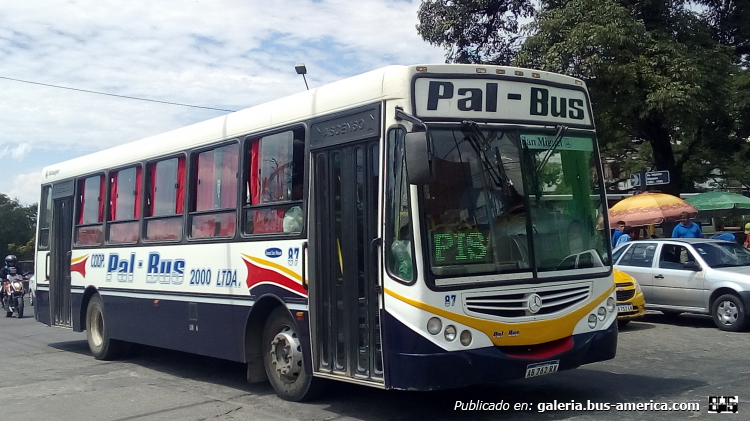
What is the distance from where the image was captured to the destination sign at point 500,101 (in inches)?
259

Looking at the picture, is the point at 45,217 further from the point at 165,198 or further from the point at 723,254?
the point at 723,254

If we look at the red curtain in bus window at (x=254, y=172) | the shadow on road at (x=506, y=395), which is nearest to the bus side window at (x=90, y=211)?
the shadow on road at (x=506, y=395)

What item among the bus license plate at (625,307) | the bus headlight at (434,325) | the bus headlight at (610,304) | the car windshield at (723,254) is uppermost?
the car windshield at (723,254)

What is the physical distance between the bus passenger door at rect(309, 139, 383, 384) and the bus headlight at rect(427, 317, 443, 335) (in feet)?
1.93

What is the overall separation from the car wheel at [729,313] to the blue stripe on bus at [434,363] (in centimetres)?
718

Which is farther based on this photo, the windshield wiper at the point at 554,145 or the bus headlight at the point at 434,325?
the windshield wiper at the point at 554,145

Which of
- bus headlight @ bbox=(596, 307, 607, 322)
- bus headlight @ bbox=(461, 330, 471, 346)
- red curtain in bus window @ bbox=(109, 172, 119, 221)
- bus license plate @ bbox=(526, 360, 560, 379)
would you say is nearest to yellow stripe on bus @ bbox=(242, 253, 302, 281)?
bus headlight @ bbox=(461, 330, 471, 346)

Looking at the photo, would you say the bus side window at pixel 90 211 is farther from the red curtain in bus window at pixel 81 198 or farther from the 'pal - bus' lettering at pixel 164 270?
the 'pal - bus' lettering at pixel 164 270

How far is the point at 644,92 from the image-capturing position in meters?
17.9

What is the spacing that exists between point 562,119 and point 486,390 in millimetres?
2892

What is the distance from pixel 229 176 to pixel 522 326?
3.98 m

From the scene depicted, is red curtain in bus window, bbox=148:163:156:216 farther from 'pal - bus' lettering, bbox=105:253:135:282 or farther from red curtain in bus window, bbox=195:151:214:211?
red curtain in bus window, bbox=195:151:214:211

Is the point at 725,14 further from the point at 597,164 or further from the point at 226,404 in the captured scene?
the point at 226,404

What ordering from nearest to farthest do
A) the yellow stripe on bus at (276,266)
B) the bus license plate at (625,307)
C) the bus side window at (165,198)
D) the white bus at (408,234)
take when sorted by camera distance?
the white bus at (408,234) < the yellow stripe on bus at (276,266) < the bus side window at (165,198) < the bus license plate at (625,307)
